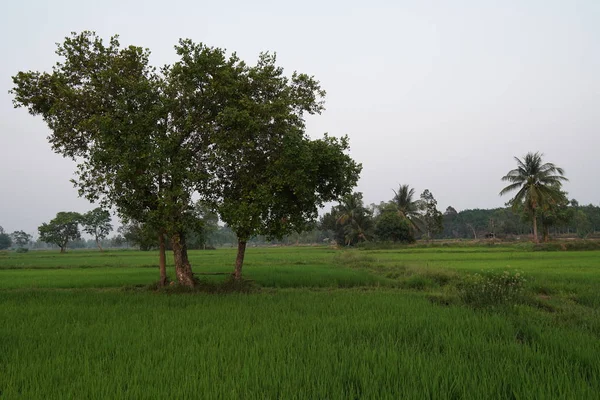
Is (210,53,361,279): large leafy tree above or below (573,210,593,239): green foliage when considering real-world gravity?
above

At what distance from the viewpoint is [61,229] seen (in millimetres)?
68625

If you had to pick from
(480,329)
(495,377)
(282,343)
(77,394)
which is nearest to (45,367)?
(77,394)

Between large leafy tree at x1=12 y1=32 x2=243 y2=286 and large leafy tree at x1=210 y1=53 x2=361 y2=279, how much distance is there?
0.91m

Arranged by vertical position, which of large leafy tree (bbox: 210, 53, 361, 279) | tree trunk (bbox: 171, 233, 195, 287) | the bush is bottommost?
the bush

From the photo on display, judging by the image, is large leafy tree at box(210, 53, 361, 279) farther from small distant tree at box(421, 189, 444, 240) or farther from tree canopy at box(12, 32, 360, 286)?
small distant tree at box(421, 189, 444, 240)

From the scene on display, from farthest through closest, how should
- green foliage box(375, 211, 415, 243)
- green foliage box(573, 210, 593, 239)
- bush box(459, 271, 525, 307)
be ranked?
green foliage box(573, 210, 593, 239) → green foliage box(375, 211, 415, 243) → bush box(459, 271, 525, 307)

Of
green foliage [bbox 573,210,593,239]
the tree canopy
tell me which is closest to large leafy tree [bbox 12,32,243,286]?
the tree canopy

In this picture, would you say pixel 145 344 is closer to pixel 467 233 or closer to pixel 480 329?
pixel 480 329

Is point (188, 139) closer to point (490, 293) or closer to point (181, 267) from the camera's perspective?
point (181, 267)

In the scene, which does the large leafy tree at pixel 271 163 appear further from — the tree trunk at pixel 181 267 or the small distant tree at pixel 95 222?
the small distant tree at pixel 95 222

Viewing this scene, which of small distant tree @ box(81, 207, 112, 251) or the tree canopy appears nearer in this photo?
the tree canopy

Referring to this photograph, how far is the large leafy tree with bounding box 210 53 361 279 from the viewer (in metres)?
11.4

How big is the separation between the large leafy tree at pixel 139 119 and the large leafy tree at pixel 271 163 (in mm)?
910

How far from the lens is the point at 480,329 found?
646 centimetres
